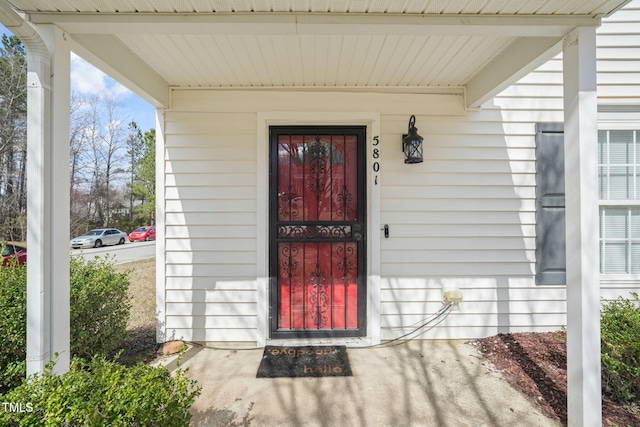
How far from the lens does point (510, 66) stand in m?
2.07

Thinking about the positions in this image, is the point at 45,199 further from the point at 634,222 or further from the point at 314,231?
the point at 634,222

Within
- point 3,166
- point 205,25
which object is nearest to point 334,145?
point 205,25

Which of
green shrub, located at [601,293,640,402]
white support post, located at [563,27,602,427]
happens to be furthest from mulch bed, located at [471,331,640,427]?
white support post, located at [563,27,602,427]

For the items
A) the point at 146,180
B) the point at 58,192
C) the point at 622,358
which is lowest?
the point at 622,358

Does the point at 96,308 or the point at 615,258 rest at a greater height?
the point at 615,258

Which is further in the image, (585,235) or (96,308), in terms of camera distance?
(96,308)

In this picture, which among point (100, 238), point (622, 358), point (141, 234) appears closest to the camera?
point (622, 358)

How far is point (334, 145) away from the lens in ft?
9.09

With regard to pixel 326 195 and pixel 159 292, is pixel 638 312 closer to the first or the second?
pixel 326 195

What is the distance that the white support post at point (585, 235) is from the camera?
155 cm

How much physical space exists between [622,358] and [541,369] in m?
0.51

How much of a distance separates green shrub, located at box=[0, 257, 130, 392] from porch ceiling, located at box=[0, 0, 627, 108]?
5.00 feet

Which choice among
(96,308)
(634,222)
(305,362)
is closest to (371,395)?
(305,362)

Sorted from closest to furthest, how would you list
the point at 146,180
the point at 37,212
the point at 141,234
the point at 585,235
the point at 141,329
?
the point at 37,212 → the point at 585,235 → the point at 141,329 → the point at 141,234 → the point at 146,180
